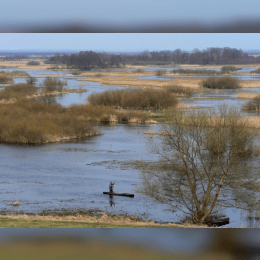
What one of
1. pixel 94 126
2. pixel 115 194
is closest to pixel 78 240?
pixel 115 194

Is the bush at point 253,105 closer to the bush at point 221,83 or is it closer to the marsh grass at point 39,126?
the bush at point 221,83

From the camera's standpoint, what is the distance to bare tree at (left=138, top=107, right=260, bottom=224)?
282 inches

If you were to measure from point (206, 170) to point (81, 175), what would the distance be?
4.34 meters

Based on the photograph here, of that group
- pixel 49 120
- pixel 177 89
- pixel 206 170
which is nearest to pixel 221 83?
pixel 177 89

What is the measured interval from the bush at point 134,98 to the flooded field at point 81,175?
3159mm

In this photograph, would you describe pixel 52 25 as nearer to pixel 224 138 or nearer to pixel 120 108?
pixel 224 138

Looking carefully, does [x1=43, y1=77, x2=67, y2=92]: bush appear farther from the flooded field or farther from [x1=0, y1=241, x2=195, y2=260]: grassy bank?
[x1=0, y1=241, x2=195, y2=260]: grassy bank

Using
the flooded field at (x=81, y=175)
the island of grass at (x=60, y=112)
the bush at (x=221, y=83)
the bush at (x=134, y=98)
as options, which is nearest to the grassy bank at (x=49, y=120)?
the island of grass at (x=60, y=112)

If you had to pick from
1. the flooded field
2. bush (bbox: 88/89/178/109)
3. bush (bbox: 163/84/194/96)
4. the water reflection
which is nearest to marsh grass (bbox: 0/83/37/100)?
bush (bbox: 88/89/178/109)

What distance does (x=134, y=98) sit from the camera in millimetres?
19000

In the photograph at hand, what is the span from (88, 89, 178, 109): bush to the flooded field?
3159 millimetres

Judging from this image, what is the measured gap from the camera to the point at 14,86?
66.2 feet

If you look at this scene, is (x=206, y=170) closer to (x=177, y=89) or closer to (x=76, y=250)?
(x=76, y=250)

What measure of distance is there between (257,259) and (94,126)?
49.9 ft
